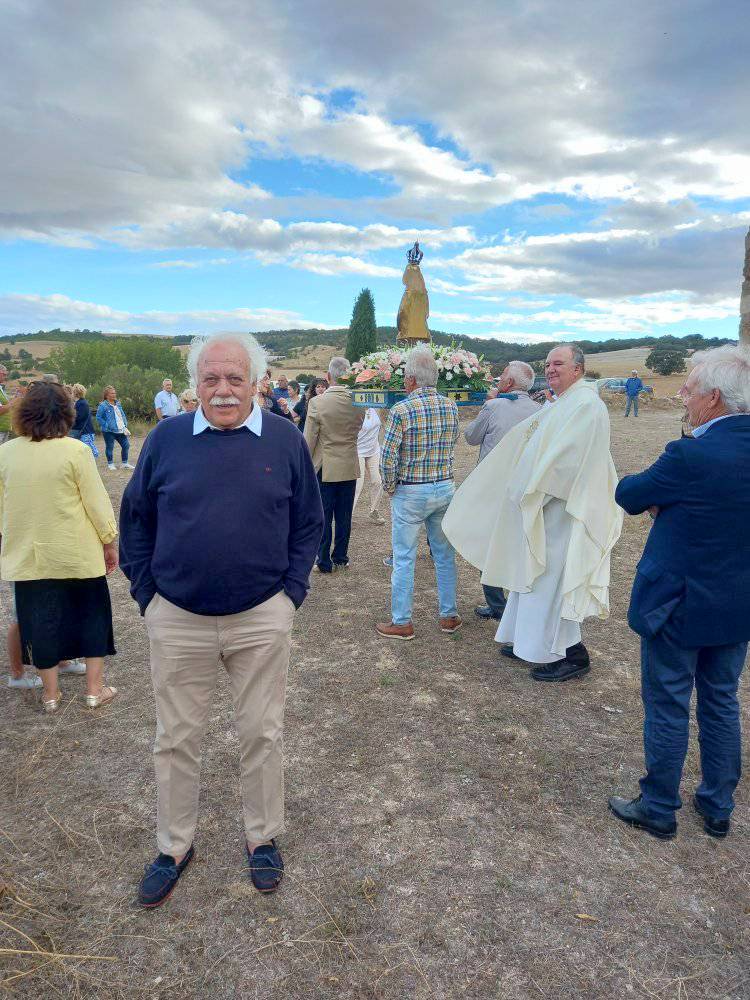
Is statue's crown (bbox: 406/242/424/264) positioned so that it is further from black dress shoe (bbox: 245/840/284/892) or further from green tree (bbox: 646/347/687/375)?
green tree (bbox: 646/347/687/375)

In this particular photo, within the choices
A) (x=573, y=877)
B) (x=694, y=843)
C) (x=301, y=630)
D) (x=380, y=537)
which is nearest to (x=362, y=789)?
(x=573, y=877)

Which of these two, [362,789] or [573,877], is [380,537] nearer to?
[362,789]

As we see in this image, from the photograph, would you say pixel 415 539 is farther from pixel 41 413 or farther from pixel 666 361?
pixel 666 361

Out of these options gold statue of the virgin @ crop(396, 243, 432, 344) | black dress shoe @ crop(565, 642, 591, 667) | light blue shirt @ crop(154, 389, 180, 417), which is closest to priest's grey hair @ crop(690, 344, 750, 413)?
black dress shoe @ crop(565, 642, 591, 667)

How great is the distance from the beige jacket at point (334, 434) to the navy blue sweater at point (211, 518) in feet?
12.0

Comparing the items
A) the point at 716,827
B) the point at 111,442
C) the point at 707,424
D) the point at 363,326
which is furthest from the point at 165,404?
the point at 363,326

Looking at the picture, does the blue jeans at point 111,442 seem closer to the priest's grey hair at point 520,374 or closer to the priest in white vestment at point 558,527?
the priest's grey hair at point 520,374

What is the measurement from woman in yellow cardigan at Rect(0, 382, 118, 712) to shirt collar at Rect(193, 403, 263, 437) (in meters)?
1.51

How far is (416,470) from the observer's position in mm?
4730

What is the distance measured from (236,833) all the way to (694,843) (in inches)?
84.3

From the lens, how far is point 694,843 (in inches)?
112

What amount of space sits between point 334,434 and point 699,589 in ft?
13.7

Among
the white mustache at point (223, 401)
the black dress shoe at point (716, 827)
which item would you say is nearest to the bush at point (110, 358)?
the white mustache at point (223, 401)

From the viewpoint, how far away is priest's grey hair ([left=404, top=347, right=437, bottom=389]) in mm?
4602
